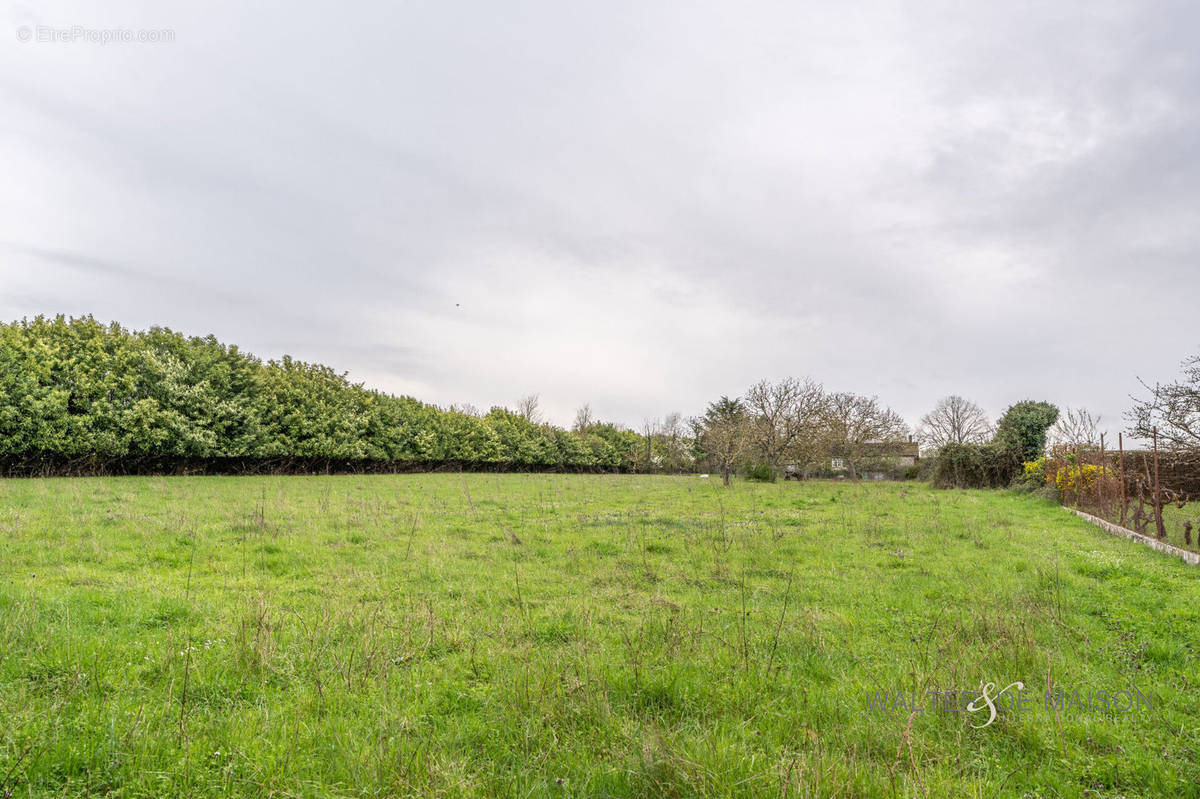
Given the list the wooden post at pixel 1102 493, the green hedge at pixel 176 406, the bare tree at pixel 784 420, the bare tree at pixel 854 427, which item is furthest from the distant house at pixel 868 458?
the green hedge at pixel 176 406

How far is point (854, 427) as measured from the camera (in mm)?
45844

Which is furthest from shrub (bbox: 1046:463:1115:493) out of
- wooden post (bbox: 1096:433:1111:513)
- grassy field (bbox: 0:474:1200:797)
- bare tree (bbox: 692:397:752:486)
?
bare tree (bbox: 692:397:752:486)

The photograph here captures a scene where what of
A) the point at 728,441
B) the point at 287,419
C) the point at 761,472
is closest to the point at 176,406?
the point at 287,419

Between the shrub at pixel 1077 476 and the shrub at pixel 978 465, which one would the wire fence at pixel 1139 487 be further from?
the shrub at pixel 978 465

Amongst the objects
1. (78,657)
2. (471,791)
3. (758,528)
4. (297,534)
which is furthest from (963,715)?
(297,534)

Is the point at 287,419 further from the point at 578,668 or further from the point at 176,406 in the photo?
the point at 578,668

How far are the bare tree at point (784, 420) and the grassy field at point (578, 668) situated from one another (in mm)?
24431

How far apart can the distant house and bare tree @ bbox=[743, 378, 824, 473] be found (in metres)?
10.3

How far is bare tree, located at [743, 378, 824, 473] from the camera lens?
1332 inches

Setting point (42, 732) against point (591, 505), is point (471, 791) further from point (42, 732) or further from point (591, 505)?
point (591, 505)

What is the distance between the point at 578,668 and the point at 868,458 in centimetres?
5142

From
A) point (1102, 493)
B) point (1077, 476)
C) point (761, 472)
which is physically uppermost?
point (1077, 476)

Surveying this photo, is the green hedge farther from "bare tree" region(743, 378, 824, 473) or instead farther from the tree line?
"bare tree" region(743, 378, 824, 473)

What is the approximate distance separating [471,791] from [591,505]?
14.0m
